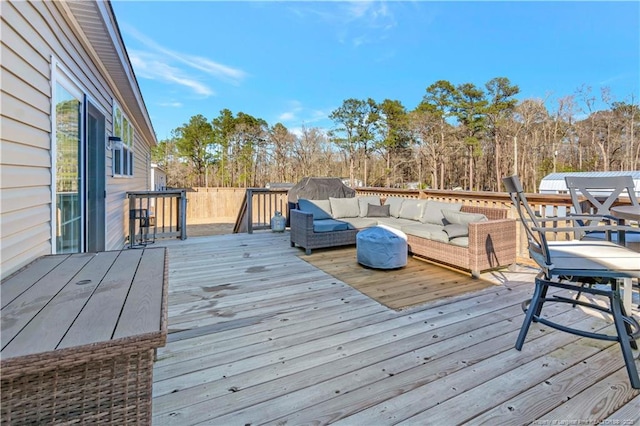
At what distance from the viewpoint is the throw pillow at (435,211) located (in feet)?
15.1

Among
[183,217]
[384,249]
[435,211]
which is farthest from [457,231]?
[183,217]

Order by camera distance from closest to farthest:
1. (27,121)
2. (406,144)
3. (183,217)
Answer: (27,121) → (183,217) → (406,144)

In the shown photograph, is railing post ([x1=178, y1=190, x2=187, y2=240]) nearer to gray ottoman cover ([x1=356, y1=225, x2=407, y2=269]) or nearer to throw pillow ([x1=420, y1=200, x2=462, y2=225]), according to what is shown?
gray ottoman cover ([x1=356, y1=225, x2=407, y2=269])

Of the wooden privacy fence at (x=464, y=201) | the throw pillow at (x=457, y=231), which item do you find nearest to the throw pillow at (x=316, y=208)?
the wooden privacy fence at (x=464, y=201)

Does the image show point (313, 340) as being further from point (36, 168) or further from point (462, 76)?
point (462, 76)

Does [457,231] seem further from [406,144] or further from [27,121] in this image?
[406,144]

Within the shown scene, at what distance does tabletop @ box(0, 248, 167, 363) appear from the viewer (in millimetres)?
931

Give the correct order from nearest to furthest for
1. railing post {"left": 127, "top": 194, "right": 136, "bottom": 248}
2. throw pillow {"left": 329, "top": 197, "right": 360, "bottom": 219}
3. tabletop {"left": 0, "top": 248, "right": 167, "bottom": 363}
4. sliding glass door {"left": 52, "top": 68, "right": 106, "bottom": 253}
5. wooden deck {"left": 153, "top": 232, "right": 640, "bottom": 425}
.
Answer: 1. tabletop {"left": 0, "top": 248, "right": 167, "bottom": 363}
2. wooden deck {"left": 153, "top": 232, "right": 640, "bottom": 425}
3. sliding glass door {"left": 52, "top": 68, "right": 106, "bottom": 253}
4. railing post {"left": 127, "top": 194, "right": 136, "bottom": 248}
5. throw pillow {"left": 329, "top": 197, "right": 360, "bottom": 219}

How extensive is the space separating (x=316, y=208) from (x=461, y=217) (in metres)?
2.45

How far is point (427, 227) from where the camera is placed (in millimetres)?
4488

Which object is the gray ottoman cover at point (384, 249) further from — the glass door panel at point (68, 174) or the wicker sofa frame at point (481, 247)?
the glass door panel at point (68, 174)

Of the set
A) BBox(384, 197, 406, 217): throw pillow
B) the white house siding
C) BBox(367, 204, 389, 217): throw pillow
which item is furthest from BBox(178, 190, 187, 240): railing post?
BBox(384, 197, 406, 217): throw pillow

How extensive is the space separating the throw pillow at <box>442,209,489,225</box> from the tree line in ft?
53.8

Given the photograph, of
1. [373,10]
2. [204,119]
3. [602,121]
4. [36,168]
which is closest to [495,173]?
[602,121]
